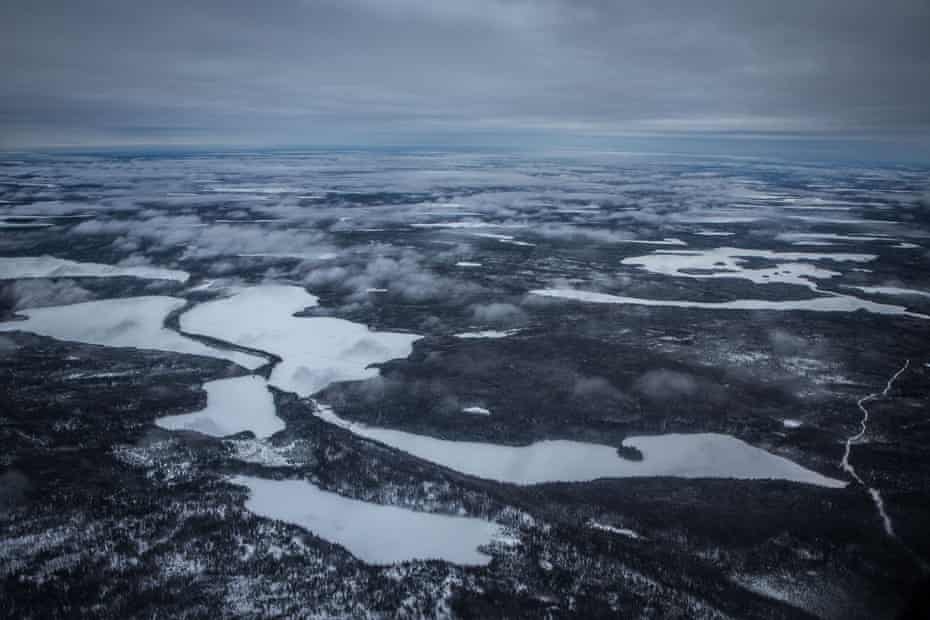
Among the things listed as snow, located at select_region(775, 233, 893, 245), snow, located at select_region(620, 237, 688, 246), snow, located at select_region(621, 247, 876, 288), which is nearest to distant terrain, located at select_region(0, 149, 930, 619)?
snow, located at select_region(621, 247, 876, 288)

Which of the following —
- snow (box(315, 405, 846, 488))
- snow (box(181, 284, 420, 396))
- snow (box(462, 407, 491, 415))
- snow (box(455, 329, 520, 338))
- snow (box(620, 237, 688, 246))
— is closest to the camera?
snow (box(315, 405, 846, 488))

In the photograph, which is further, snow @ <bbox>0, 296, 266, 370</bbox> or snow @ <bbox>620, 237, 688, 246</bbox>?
snow @ <bbox>620, 237, 688, 246</bbox>

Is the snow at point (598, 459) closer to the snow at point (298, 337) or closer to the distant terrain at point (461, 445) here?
the distant terrain at point (461, 445)

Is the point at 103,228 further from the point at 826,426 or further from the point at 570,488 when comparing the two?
the point at 826,426

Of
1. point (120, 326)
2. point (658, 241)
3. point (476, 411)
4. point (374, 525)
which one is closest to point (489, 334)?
point (476, 411)

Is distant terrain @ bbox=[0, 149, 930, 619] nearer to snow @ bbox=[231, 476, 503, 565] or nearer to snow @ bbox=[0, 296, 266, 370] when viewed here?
snow @ bbox=[231, 476, 503, 565]

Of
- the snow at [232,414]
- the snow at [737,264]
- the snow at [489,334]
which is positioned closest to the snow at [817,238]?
the snow at [737,264]

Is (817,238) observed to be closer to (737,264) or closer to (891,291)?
(737,264)
